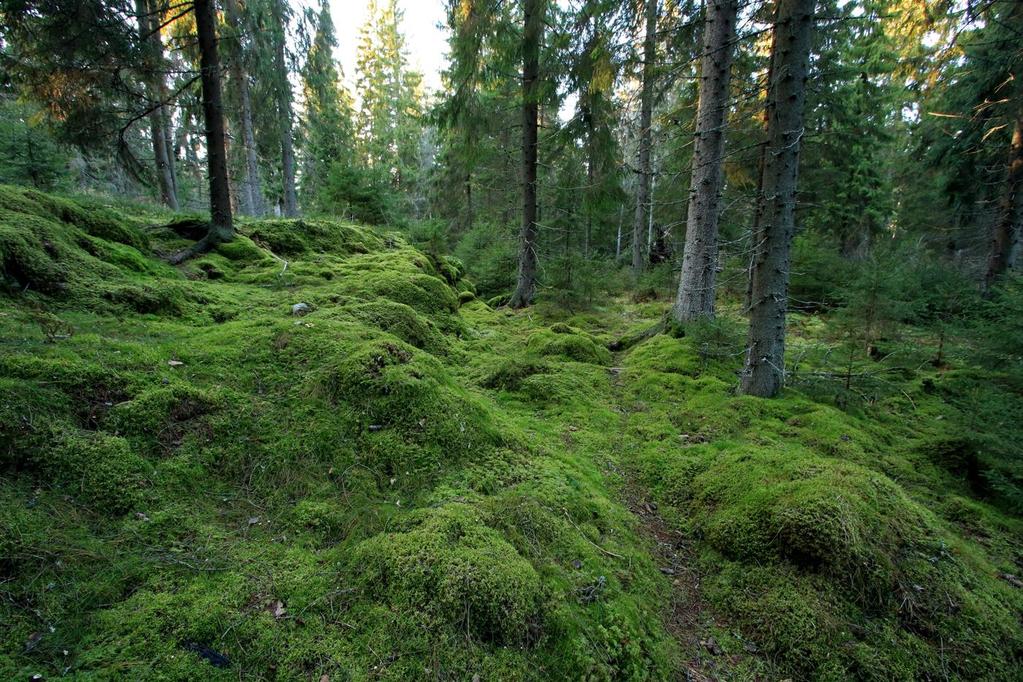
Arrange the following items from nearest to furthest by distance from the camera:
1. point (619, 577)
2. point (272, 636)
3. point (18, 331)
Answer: point (272, 636) < point (619, 577) < point (18, 331)

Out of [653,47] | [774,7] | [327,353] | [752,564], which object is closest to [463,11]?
→ [653,47]

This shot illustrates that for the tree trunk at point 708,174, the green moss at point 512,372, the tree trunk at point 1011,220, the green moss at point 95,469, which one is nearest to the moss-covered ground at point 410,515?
the green moss at point 95,469

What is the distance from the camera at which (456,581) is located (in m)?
2.44

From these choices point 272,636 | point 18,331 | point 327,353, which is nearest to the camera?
point 272,636

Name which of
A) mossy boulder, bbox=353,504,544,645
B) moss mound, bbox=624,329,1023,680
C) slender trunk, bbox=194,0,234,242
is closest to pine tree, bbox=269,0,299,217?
slender trunk, bbox=194,0,234,242

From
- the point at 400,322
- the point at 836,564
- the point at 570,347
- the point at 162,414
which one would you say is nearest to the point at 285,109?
the point at 400,322

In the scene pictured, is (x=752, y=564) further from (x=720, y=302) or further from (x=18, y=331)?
(x=720, y=302)

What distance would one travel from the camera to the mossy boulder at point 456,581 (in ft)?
7.79

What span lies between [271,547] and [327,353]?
7.03 ft

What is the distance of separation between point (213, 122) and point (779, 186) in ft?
28.0

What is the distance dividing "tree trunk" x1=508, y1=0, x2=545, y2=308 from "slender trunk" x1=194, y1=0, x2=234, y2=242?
6.14m

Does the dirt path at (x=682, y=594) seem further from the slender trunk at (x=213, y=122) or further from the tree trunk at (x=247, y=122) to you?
the tree trunk at (x=247, y=122)

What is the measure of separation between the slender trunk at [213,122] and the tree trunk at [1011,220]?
17.1 metres

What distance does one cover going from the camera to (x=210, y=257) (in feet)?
23.8
